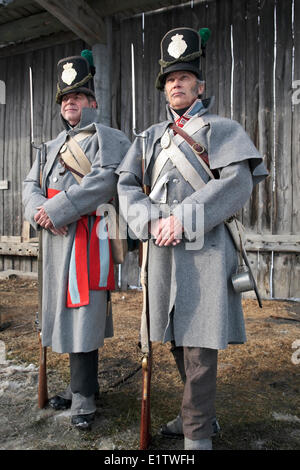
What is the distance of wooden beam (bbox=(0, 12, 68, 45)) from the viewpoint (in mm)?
5889

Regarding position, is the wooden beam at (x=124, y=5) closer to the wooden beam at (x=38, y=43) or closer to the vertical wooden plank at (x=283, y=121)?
the wooden beam at (x=38, y=43)

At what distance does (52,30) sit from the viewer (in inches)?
239

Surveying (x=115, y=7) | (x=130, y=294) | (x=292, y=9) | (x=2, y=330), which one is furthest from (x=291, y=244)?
(x=115, y=7)

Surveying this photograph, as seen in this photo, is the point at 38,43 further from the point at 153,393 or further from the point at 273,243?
the point at 153,393

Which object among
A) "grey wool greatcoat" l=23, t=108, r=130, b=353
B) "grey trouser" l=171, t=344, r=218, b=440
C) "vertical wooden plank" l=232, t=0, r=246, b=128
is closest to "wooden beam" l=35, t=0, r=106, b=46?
"vertical wooden plank" l=232, t=0, r=246, b=128

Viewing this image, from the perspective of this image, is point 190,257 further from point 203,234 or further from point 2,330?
point 2,330

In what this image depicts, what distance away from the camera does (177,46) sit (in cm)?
197

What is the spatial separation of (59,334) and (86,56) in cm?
177

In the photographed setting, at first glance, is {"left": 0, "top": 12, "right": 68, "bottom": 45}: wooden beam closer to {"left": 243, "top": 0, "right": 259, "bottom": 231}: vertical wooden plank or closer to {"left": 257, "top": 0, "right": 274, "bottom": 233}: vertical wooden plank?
{"left": 243, "top": 0, "right": 259, "bottom": 231}: vertical wooden plank

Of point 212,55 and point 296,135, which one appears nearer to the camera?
A: point 296,135

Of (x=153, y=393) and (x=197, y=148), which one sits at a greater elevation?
(x=197, y=148)

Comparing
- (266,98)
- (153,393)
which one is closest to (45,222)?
(153,393)

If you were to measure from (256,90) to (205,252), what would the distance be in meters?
3.88

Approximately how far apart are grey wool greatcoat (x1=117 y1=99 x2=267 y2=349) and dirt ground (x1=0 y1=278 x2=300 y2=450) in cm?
62
